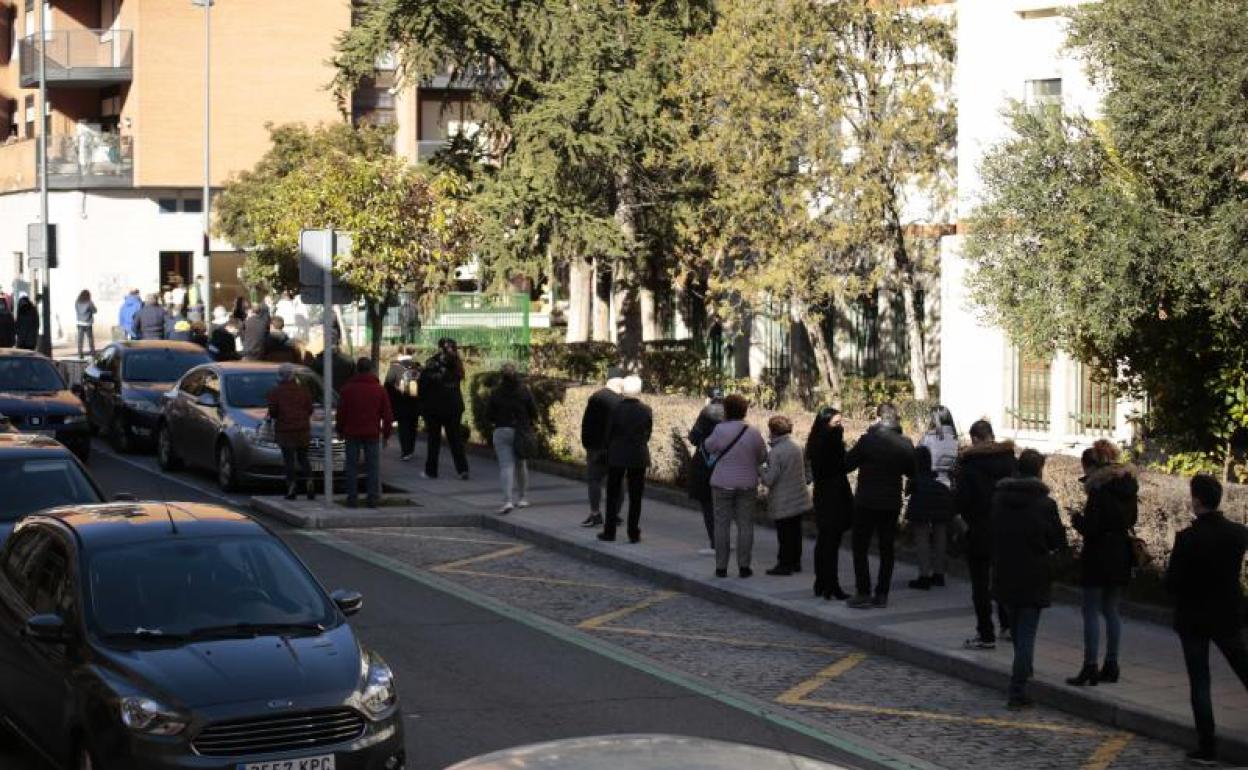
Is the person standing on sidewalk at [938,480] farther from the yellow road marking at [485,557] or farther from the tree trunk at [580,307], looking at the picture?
the tree trunk at [580,307]

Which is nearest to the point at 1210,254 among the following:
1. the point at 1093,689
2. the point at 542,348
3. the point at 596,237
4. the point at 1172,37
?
the point at 1172,37

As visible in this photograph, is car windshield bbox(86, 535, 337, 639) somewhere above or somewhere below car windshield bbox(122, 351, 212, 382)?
below

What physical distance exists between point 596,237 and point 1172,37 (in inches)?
A: 578

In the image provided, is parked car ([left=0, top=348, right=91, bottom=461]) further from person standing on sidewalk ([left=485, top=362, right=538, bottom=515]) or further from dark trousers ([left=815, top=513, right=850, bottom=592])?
dark trousers ([left=815, top=513, right=850, bottom=592])

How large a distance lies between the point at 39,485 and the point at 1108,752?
7870 mm

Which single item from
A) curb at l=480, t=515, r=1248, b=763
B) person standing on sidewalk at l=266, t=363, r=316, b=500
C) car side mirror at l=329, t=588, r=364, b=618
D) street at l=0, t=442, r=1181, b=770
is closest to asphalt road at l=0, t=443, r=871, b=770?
street at l=0, t=442, r=1181, b=770

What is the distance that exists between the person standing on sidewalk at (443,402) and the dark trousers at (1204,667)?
15.0 meters

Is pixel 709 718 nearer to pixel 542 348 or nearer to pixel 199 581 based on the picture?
pixel 199 581

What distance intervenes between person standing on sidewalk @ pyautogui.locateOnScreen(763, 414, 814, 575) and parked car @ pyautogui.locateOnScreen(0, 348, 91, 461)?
1140cm

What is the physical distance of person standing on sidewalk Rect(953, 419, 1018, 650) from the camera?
13.8m

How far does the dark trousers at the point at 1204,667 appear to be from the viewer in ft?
35.9

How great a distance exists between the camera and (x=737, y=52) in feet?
93.9

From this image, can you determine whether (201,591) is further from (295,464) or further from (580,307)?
(580,307)

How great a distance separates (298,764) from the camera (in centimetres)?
858
